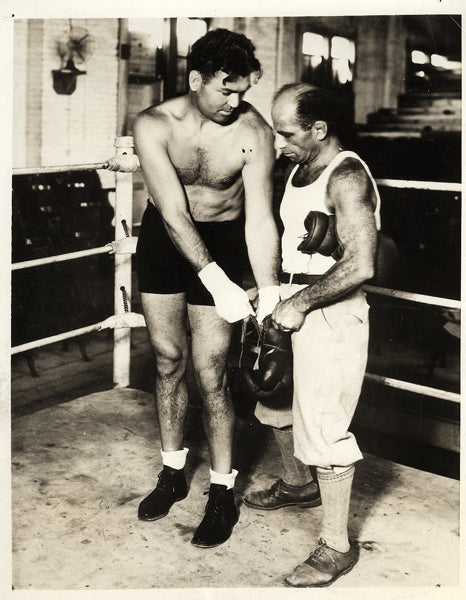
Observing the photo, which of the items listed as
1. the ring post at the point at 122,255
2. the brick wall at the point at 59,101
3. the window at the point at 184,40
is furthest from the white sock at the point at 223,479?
the window at the point at 184,40

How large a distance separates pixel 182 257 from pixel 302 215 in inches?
20.5

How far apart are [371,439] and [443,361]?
1572mm

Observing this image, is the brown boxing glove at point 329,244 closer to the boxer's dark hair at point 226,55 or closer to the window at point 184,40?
the boxer's dark hair at point 226,55

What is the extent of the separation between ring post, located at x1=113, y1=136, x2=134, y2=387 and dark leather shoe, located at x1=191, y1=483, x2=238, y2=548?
1339mm

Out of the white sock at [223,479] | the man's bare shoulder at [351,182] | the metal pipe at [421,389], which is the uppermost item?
the man's bare shoulder at [351,182]

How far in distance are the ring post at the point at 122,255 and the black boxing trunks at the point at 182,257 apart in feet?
2.99

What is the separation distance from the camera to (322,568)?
87.1 inches

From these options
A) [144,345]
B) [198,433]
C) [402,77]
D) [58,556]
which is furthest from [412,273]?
[402,77]

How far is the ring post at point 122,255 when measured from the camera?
136 inches

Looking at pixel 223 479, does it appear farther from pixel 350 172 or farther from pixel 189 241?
pixel 350 172

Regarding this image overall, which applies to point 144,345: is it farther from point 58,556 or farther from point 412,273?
point 58,556

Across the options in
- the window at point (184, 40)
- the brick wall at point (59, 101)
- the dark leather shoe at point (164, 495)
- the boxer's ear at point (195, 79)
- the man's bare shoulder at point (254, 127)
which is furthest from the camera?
the window at point (184, 40)

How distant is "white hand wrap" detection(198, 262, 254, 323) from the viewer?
7.79ft

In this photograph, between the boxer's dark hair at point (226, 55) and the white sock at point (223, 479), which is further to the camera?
the white sock at point (223, 479)
